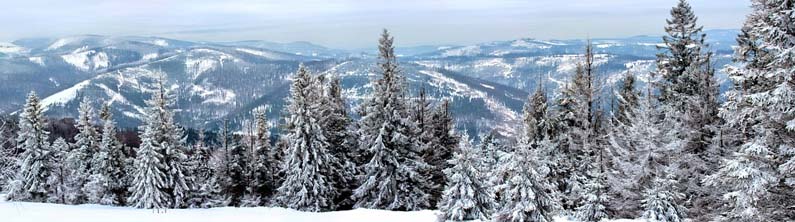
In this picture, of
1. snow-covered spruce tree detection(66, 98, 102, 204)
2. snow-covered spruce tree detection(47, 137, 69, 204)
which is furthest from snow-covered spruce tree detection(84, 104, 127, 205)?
snow-covered spruce tree detection(47, 137, 69, 204)

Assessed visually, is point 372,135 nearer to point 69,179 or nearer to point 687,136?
point 687,136

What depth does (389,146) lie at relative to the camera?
28000 mm

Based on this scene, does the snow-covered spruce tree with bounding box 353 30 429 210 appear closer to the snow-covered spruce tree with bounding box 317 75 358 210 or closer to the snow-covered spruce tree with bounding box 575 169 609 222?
the snow-covered spruce tree with bounding box 317 75 358 210

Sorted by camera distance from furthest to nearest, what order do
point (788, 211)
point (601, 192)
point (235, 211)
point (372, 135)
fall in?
point (372, 135) < point (235, 211) < point (601, 192) < point (788, 211)

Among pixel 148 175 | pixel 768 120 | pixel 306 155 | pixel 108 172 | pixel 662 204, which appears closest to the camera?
pixel 768 120

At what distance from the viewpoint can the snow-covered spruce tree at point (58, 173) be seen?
3750 cm

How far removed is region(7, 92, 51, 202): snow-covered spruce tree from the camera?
3503cm

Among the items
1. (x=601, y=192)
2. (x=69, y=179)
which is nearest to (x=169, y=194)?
(x=69, y=179)

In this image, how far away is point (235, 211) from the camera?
2138 centimetres

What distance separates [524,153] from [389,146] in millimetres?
13107

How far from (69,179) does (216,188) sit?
9.90 m

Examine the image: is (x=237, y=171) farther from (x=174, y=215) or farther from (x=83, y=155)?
(x=174, y=215)

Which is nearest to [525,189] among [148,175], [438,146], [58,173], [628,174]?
[628,174]

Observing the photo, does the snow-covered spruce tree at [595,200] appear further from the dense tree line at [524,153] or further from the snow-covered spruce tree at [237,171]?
the snow-covered spruce tree at [237,171]
